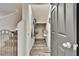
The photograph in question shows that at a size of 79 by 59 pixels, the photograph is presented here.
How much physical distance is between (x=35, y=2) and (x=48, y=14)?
20 cm

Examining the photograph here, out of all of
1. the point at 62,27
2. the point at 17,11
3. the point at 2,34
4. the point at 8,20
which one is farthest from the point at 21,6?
the point at 62,27

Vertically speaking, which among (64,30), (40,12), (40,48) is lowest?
(40,48)

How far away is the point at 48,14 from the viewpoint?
129 centimetres

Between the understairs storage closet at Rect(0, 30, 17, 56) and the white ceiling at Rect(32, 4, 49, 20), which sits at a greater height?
the white ceiling at Rect(32, 4, 49, 20)

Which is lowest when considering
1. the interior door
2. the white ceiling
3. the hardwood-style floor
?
the hardwood-style floor

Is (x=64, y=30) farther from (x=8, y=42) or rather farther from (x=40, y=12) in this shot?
(x=8, y=42)

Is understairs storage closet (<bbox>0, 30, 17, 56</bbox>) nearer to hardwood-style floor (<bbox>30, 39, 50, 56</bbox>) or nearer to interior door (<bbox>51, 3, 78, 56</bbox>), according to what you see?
hardwood-style floor (<bbox>30, 39, 50, 56</bbox>)

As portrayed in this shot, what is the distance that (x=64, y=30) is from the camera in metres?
1.20

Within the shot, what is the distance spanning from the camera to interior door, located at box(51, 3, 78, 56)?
1103 mm

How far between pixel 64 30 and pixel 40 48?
30cm

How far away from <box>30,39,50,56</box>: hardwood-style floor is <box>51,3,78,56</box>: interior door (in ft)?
0.26

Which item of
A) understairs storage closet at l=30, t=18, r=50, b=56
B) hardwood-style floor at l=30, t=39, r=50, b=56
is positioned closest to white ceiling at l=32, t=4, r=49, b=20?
understairs storage closet at l=30, t=18, r=50, b=56

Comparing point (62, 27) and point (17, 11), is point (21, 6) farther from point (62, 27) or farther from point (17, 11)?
point (62, 27)

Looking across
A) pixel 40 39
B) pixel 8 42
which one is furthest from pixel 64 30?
pixel 8 42
